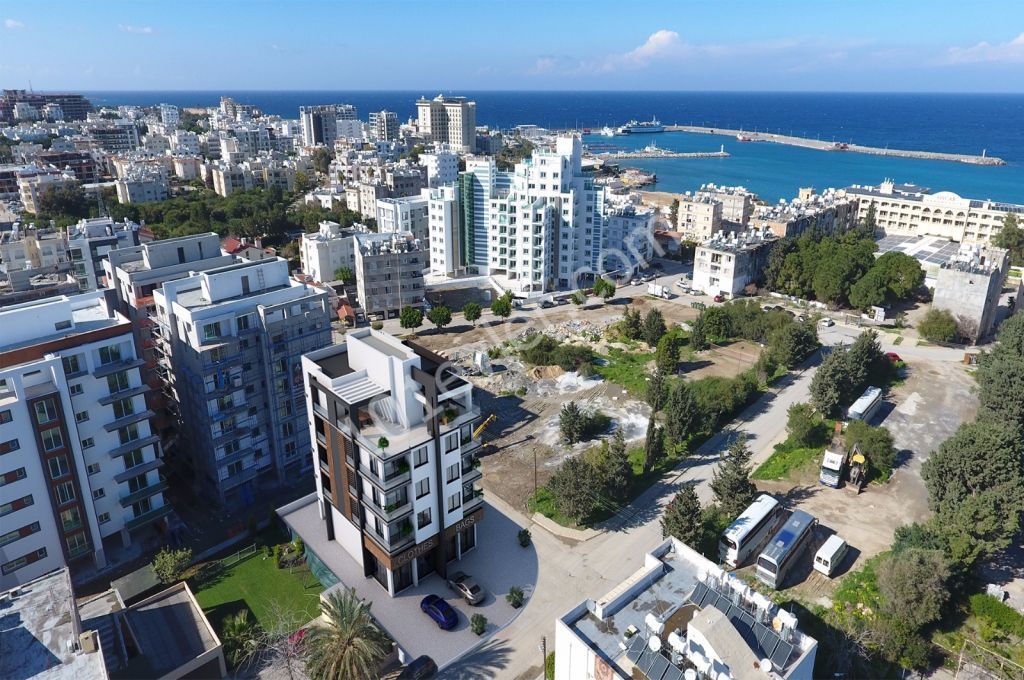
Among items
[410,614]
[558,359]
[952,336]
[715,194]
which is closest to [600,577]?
[410,614]

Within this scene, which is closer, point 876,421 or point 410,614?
point 410,614

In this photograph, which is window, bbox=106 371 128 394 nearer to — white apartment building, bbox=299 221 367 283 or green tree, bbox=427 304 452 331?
green tree, bbox=427 304 452 331

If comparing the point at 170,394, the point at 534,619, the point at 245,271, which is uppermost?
the point at 245,271

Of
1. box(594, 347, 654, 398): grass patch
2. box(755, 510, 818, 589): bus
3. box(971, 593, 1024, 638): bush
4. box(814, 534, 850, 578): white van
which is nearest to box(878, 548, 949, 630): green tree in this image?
box(971, 593, 1024, 638): bush

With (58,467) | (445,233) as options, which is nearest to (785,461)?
(58,467)

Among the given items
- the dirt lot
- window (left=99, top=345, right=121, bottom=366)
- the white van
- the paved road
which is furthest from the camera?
the dirt lot

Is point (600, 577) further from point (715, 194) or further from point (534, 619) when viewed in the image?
point (715, 194)
